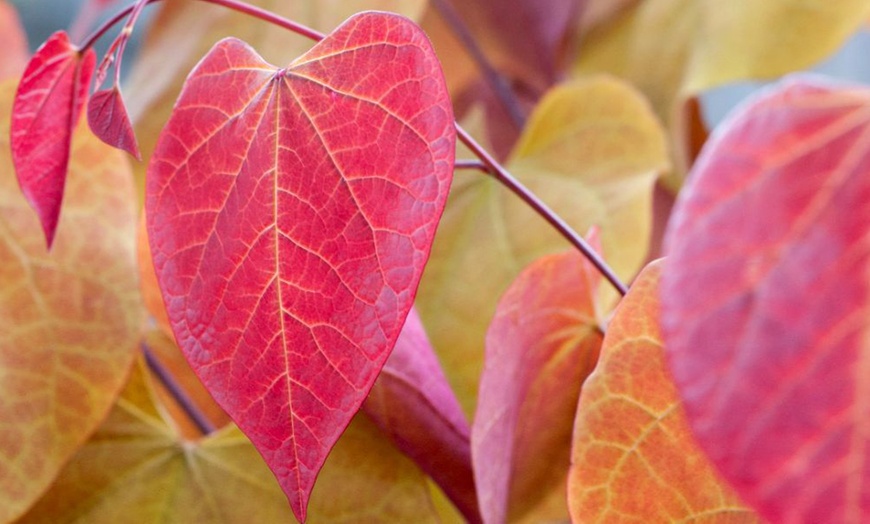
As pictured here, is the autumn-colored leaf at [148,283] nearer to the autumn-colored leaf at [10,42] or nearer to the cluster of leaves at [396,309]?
the cluster of leaves at [396,309]

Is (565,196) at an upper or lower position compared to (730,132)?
lower

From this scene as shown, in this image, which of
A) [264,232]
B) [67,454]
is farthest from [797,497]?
[67,454]

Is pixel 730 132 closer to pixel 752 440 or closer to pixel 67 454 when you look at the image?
pixel 752 440

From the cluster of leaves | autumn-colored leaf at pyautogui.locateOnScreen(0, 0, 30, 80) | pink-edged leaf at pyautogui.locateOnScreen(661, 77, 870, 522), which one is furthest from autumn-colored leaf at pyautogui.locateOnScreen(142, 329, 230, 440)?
pink-edged leaf at pyautogui.locateOnScreen(661, 77, 870, 522)

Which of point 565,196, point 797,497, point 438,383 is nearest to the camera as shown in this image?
point 797,497

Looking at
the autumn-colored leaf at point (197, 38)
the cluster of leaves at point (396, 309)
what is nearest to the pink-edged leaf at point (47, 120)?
the cluster of leaves at point (396, 309)

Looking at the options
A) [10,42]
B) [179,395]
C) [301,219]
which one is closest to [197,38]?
[10,42]

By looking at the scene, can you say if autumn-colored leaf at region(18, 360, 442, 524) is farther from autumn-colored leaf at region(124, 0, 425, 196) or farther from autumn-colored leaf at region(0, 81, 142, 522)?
autumn-colored leaf at region(124, 0, 425, 196)

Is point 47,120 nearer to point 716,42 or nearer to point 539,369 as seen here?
point 539,369
